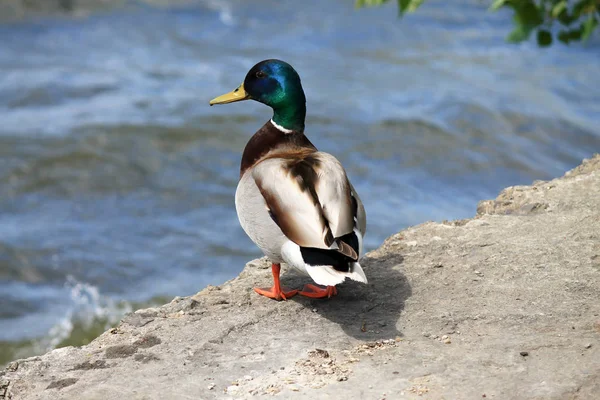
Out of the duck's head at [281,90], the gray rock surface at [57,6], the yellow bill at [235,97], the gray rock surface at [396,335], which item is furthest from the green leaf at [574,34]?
the gray rock surface at [57,6]

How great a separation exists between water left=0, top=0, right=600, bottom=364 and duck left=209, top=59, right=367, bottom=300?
120 inches

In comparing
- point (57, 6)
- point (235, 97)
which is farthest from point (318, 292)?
point (57, 6)

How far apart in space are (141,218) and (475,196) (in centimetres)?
328

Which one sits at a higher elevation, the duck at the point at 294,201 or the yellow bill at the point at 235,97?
the yellow bill at the point at 235,97

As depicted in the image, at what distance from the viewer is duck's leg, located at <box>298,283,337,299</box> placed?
396 cm

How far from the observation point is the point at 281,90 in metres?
4.41

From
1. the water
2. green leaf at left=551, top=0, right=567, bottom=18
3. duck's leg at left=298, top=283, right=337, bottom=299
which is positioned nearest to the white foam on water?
the water

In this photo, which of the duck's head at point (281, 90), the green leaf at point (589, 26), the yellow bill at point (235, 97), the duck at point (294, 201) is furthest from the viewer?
the green leaf at point (589, 26)

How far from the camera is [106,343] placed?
3.64 metres

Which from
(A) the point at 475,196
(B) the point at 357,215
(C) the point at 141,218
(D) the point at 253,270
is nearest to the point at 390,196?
(A) the point at 475,196

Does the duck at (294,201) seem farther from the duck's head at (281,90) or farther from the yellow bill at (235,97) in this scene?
the yellow bill at (235,97)

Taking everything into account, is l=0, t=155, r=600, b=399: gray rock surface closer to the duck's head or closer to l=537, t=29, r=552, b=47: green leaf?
the duck's head

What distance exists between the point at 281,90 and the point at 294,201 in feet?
3.05

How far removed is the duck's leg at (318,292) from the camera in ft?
13.0
